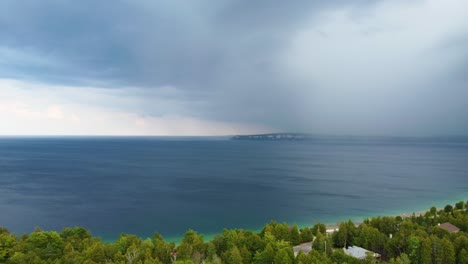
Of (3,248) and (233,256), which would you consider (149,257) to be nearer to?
(233,256)

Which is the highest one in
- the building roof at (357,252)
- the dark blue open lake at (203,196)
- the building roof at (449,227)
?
the building roof at (449,227)

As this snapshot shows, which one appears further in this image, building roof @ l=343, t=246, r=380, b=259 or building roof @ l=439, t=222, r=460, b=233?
building roof @ l=439, t=222, r=460, b=233

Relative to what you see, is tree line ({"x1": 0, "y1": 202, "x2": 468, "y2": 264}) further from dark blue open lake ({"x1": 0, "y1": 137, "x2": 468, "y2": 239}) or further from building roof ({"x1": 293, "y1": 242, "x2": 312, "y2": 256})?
dark blue open lake ({"x1": 0, "y1": 137, "x2": 468, "y2": 239})

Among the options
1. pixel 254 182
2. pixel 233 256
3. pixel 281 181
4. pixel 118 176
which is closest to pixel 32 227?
pixel 233 256

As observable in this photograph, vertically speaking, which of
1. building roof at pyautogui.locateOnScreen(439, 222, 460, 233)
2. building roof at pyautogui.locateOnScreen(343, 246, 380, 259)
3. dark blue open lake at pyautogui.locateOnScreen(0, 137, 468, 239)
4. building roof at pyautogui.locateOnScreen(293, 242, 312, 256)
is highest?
building roof at pyautogui.locateOnScreen(439, 222, 460, 233)

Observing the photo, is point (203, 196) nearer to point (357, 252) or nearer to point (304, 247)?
point (304, 247)

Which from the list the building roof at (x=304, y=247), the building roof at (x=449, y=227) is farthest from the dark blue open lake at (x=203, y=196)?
the building roof at (x=449, y=227)

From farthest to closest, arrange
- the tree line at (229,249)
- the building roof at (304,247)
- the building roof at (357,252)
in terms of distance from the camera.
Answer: the building roof at (304,247)
the building roof at (357,252)
the tree line at (229,249)

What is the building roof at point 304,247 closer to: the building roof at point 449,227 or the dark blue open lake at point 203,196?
the building roof at point 449,227

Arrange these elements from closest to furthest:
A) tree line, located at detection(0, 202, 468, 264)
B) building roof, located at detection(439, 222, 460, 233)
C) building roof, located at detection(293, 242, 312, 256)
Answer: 1. tree line, located at detection(0, 202, 468, 264)
2. building roof, located at detection(293, 242, 312, 256)
3. building roof, located at detection(439, 222, 460, 233)

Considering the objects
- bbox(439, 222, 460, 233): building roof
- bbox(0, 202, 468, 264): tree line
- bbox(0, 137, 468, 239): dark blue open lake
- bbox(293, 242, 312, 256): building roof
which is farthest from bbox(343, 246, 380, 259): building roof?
bbox(0, 137, 468, 239): dark blue open lake

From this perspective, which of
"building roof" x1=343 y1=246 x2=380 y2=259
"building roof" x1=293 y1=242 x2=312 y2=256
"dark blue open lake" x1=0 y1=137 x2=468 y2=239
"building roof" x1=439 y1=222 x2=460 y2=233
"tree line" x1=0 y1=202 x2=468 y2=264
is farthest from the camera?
"dark blue open lake" x1=0 y1=137 x2=468 y2=239

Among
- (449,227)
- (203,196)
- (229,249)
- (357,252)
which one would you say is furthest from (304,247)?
(203,196)

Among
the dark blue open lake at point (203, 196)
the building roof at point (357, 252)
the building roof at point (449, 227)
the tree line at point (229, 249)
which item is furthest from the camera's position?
the dark blue open lake at point (203, 196)
